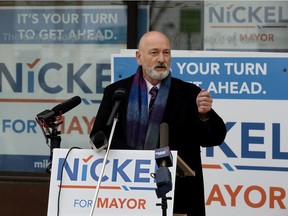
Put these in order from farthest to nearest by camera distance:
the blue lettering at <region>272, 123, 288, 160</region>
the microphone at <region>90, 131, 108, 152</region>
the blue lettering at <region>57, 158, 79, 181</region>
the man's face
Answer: the blue lettering at <region>272, 123, 288, 160</region> < the man's face < the blue lettering at <region>57, 158, 79, 181</region> < the microphone at <region>90, 131, 108, 152</region>

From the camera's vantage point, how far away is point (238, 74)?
5.32 metres

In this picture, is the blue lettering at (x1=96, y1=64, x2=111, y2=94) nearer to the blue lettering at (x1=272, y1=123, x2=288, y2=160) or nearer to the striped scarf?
the blue lettering at (x1=272, y1=123, x2=288, y2=160)

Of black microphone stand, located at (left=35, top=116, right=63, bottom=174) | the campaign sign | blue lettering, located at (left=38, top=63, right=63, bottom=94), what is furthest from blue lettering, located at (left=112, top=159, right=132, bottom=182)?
blue lettering, located at (left=38, top=63, right=63, bottom=94)

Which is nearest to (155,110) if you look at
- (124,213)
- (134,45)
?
(124,213)

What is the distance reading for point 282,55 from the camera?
5273 mm

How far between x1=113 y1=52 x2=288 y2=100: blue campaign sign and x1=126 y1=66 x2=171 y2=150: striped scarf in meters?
1.28

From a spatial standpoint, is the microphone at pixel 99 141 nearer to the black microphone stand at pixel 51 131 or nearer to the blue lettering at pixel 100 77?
the black microphone stand at pixel 51 131

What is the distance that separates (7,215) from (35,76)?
1396 mm

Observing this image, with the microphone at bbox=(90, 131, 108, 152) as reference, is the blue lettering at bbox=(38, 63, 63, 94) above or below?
above

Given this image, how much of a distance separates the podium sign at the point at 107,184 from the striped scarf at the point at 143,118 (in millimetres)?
384

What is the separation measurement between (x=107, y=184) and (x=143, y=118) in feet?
1.97

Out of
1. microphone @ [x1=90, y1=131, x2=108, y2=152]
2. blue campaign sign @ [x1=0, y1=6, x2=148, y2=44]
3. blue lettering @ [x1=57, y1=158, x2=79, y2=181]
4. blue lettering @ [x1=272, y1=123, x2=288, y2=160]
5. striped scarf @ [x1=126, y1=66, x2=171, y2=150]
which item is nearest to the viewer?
microphone @ [x1=90, y1=131, x2=108, y2=152]

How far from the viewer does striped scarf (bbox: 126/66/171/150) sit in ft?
12.9

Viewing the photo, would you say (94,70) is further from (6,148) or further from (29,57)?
(6,148)
